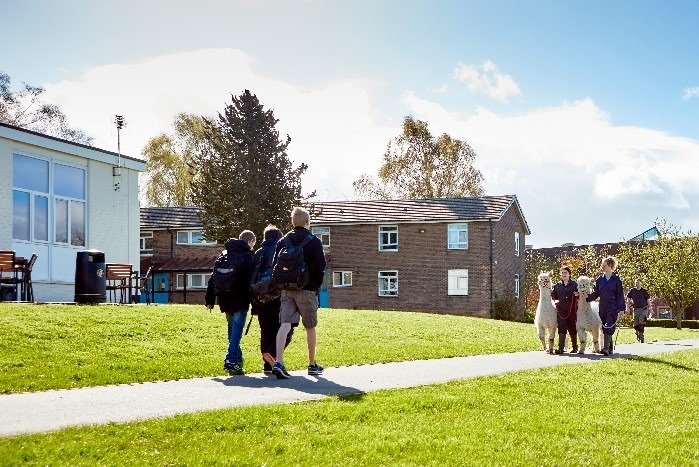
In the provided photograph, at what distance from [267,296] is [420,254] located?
3990 cm

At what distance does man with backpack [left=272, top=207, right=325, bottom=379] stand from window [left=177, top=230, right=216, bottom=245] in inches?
1662

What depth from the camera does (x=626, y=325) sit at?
4756 cm

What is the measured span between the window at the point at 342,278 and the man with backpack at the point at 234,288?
1577 inches

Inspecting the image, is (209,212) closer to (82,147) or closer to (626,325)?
(82,147)

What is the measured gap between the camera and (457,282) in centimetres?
4966

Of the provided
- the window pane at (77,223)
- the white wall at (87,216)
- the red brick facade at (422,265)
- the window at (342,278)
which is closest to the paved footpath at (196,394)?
the white wall at (87,216)

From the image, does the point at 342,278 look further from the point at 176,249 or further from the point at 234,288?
the point at 234,288

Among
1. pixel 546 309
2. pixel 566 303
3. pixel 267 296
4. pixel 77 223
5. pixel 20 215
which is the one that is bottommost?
pixel 546 309

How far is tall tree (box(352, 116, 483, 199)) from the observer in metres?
61.8

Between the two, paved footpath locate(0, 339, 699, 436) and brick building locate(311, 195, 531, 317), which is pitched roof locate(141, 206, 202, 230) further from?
paved footpath locate(0, 339, 699, 436)

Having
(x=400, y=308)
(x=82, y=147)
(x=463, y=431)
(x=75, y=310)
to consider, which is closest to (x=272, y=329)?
(x=463, y=431)

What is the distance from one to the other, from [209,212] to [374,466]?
38.3m

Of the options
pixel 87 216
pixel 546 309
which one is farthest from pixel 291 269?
pixel 87 216

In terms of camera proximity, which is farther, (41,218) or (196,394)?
(41,218)
